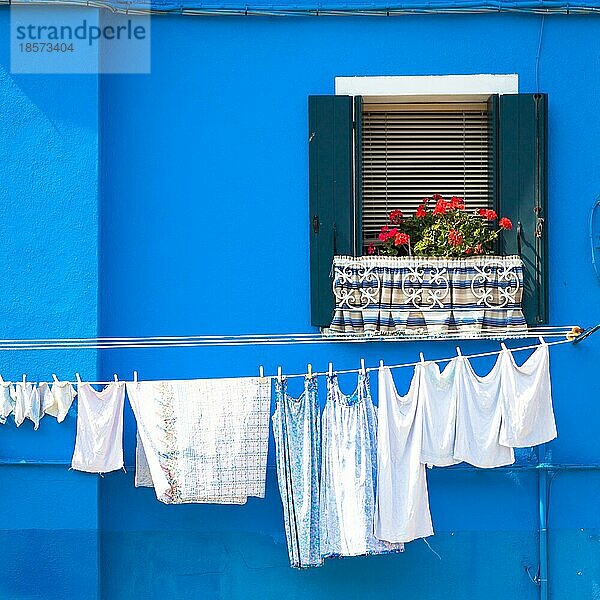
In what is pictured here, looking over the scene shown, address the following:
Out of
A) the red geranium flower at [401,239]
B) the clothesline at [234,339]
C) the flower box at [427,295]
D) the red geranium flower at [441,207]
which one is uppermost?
the red geranium flower at [441,207]

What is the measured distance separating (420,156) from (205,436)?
7.37ft

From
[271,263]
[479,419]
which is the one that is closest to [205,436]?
[271,263]

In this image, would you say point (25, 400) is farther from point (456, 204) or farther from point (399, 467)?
point (456, 204)

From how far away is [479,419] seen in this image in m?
6.04

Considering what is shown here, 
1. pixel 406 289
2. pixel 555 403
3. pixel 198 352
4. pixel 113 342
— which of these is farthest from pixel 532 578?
pixel 113 342

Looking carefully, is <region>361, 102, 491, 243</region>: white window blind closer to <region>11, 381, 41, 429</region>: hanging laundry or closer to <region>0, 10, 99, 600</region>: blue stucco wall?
<region>0, 10, 99, 600</region>: blue stucco wall

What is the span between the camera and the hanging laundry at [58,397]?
6316mm

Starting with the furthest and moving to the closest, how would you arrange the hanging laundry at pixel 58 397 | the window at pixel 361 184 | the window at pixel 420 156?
the window at pixel 420 156 → the window at pixel 361 184 → the hanging laundry at pixel 58 397

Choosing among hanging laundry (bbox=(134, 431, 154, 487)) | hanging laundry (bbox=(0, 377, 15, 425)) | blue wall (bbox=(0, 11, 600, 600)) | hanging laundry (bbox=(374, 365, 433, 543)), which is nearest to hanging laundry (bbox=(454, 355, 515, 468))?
hanging laundry (bbox=(374, 365, 433, 543))

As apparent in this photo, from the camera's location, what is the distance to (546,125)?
21.7 ft

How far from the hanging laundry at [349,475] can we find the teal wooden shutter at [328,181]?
93 cm

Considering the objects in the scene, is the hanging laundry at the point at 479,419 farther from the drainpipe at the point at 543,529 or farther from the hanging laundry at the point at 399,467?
the drainpipe at the point at 543,529

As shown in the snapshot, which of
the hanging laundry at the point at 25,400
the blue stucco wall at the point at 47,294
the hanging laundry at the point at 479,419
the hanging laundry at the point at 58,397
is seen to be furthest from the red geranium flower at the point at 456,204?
the hanging laundry at the point at 25,400

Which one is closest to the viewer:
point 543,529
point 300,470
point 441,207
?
point 300,470
